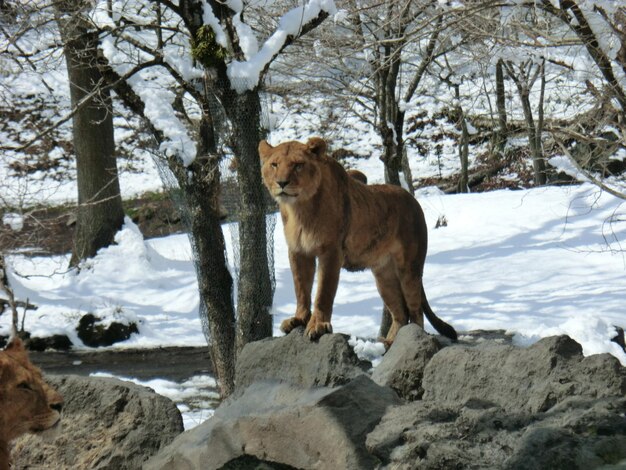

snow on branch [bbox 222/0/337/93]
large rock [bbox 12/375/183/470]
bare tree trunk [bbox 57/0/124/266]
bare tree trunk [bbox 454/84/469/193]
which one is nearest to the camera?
large rock [bbox 12/375/183/470]

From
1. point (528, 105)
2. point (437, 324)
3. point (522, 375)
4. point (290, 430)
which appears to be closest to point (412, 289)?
point (437, 324)

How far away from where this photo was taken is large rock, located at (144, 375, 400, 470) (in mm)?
5523

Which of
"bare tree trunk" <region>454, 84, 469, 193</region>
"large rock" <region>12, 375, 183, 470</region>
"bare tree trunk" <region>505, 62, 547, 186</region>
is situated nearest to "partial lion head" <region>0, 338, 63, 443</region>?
"large rock" <region>12, 375, 183, 470</region>

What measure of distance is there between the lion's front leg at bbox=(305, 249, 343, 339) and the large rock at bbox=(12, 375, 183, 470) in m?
1.51

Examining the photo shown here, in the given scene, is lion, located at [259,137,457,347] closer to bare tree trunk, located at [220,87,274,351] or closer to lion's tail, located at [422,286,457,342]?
lion's tail, located at [422,286,457,342]

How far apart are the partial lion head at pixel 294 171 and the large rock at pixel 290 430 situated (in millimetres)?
1374

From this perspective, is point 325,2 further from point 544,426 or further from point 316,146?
point 544,426

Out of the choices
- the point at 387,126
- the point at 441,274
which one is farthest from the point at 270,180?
the point at 441,274

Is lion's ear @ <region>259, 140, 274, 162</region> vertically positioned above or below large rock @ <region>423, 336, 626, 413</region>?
above

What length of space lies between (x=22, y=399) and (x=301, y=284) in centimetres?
218

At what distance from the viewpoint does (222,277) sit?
10336 millimetres

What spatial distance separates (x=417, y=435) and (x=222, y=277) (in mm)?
5703

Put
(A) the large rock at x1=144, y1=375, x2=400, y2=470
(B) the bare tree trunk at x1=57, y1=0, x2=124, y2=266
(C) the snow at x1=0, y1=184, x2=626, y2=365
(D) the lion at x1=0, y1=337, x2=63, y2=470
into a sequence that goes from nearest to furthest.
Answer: (A) the large rock at x1=144, y1=375, x2=400, y2=470, (D) the lion at x1=0, y1=337, x2=63, y2=470, (C) the snow at x1=0, y1=184, x2=626, y2=365, (B) the bare tree trunk at x1=57, y1=0, x2=124, y2=266

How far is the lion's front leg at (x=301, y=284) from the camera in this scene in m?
6.91
